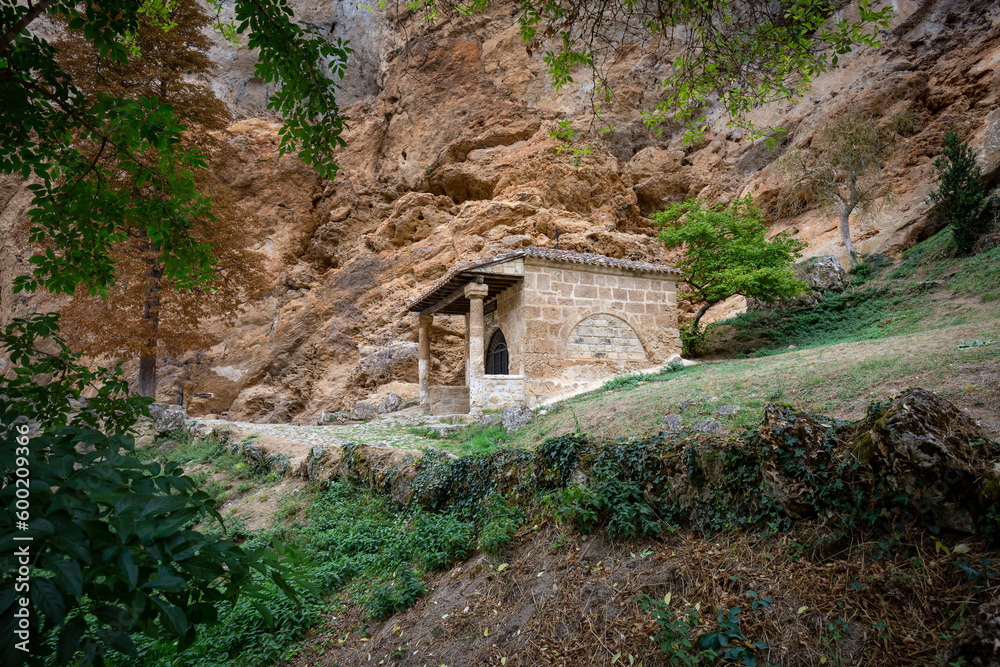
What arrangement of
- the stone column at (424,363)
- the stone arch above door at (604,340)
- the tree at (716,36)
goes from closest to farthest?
the tree at (716,36) < the stone arch above door at (604,340) < the stone column at (424,363)

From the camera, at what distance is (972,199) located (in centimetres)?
1482

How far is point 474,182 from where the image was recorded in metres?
22.6

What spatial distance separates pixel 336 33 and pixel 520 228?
22.2 metres

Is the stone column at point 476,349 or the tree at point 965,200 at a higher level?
the tree at point 965,200

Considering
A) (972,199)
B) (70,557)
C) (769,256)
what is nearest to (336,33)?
(769,256)

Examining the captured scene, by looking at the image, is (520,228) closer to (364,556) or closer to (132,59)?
(132,59)

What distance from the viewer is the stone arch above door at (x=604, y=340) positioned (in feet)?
46.1

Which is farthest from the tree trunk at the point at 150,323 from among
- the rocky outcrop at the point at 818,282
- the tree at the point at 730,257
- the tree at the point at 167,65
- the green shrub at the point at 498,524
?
the rocky outcrop at the point at 818,282

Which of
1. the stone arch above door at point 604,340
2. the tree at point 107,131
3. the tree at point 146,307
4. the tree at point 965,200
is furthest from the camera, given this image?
the tree at point 965,200

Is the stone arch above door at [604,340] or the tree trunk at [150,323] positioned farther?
the stone arch above door at [604,340]

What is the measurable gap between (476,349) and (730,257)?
908 centimetres

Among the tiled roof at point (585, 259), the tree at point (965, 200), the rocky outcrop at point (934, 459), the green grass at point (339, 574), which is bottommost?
the green grass at point (339, 574)

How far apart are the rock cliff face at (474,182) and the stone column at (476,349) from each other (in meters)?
5.39

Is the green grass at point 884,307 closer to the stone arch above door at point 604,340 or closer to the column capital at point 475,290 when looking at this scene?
the stone arch above door at point 604,340
